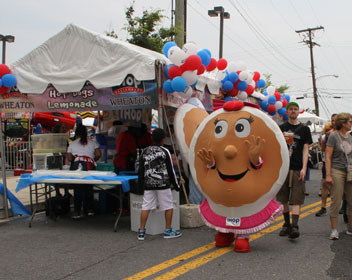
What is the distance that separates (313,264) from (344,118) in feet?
6.70

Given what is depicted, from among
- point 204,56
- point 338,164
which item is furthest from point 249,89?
point 338,164

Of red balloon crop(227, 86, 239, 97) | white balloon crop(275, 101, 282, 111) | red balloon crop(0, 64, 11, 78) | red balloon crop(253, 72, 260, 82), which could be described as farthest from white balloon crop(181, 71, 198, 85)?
white balloon crop(275, 101, 282, 111)

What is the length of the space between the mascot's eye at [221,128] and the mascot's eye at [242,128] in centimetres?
14

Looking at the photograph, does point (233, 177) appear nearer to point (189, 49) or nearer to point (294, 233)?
point (294, 233)

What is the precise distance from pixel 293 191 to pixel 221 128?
1.30 metres

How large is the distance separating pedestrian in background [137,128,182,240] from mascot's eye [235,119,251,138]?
1248 mm

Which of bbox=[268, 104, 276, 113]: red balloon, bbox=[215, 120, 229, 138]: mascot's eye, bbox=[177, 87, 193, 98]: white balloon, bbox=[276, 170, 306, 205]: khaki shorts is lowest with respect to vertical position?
bbox=[276, 170, 306, 205]: khaki shorts

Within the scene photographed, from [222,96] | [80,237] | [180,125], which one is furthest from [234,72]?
[80,237]

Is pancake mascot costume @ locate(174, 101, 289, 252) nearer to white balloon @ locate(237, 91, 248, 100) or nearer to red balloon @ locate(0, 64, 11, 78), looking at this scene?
white balloon @ locate(237, 91, 248, 100)

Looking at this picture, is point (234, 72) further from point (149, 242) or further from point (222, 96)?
point (149, 242)

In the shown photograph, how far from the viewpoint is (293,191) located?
5.19 m

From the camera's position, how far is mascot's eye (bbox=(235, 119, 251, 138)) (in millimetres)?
4707

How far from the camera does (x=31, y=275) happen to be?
13.8 feet

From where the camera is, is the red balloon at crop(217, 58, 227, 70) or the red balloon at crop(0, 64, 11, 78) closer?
the red balloon at crop(0, 64, 11, 78)
